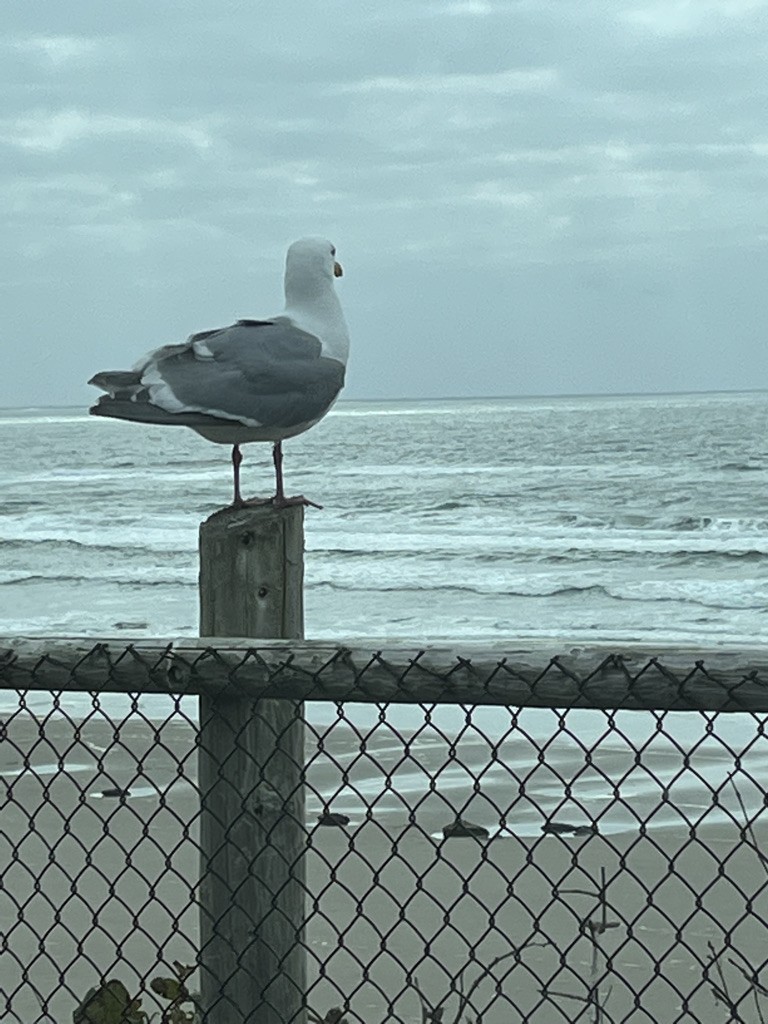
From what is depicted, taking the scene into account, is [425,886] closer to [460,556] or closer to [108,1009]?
[108,1009]

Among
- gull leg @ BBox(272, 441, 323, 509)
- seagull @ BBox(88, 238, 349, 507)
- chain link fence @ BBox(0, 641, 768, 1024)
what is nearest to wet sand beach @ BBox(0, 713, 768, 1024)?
chain link fence @ BBox(0, 641, 768, 1024)

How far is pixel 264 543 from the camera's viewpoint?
115 inches

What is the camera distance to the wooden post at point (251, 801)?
2.88 meters

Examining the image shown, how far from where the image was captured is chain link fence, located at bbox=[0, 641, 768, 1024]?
2.76 meters

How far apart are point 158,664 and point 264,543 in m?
0.34

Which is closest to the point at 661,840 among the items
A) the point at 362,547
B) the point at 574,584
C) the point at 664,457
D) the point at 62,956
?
the point at 62,956

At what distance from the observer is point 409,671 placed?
8.45ft

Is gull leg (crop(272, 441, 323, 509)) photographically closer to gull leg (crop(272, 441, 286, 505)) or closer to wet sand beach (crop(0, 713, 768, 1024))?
gull leg (crop(272, 441, 286, 505))

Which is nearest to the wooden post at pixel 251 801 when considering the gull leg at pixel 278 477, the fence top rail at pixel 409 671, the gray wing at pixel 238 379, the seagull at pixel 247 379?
the fence top rail at pixel 409 671

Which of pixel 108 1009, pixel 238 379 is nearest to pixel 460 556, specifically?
pixel 238 379

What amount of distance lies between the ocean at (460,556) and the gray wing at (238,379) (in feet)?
2.63

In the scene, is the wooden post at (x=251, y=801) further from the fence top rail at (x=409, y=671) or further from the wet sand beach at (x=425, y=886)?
the wet sand beach at (x=425, y=886)

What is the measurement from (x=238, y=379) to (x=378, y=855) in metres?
3.35

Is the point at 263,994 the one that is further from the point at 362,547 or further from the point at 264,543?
the point at 362,547
